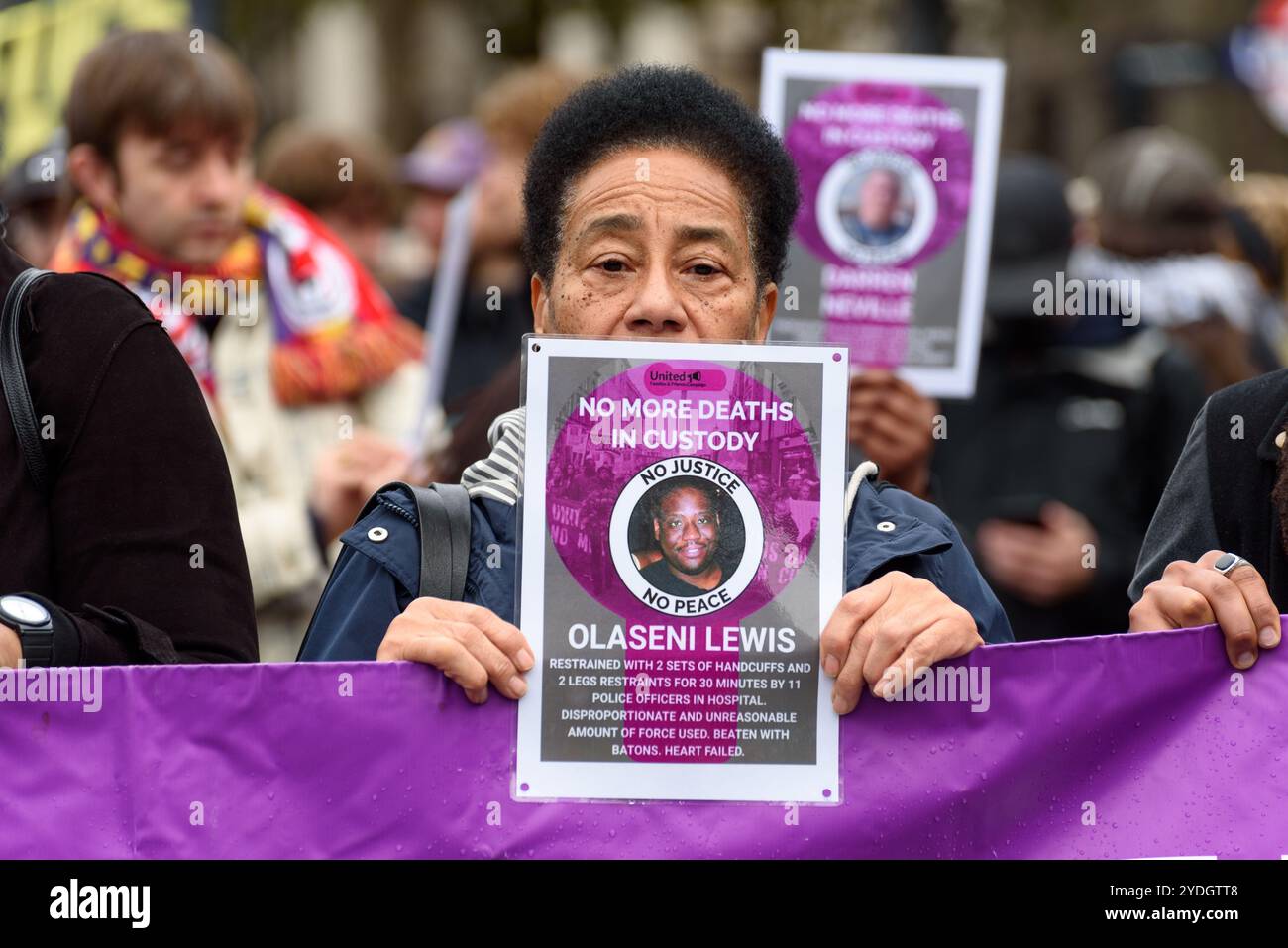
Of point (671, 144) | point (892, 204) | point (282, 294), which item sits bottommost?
point (671, 144)

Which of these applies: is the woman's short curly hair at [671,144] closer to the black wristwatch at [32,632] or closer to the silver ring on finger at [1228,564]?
the silver ring on finger at [1228,564]

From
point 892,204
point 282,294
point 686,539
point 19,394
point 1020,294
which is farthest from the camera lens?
point 1020,294

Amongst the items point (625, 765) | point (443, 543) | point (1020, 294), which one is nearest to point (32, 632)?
point (443, 543)

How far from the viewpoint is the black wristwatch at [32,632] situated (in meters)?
2.91

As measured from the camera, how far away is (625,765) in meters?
Result: 2.83

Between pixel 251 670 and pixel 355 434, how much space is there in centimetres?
316

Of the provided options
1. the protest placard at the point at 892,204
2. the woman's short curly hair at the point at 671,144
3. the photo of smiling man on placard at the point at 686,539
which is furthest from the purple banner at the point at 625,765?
the protest placard at the point at 892,204

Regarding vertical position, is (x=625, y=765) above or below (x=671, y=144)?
below

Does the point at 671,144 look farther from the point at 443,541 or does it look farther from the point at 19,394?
the point at 19,394

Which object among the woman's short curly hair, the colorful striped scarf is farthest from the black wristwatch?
the colorful striped scarf

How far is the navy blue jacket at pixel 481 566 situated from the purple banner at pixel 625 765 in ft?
0.40

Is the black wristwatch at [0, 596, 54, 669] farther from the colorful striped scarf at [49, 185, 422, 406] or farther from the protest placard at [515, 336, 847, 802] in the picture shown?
the colorful striped scarf at [49, 185, 422, 406]

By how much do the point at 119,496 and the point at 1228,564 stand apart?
158 cm
